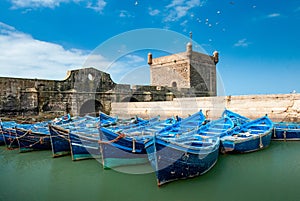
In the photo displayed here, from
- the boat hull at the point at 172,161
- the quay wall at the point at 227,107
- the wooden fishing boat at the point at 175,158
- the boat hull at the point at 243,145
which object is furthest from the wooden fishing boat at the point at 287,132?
the boat hull at the point at 172,161

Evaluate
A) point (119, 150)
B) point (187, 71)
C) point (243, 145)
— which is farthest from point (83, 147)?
point (187, 71)

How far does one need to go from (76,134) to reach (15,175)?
7.29 feet

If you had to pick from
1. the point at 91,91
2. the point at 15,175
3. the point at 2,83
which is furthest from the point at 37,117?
the point at 15,175

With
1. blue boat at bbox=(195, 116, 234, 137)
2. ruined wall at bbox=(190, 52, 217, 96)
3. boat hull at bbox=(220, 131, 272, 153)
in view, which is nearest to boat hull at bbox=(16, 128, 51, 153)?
blue boat at bbox=(195, 116, 234, 137)

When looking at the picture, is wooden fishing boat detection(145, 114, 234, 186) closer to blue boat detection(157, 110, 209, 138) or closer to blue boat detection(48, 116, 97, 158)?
blue boat detection(157, 110, 209, 138)

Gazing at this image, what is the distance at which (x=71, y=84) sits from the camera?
Result: 17.7 m

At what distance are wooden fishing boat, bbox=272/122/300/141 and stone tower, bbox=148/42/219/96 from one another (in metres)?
16.1

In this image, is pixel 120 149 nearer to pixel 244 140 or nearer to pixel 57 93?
pixel 244 140

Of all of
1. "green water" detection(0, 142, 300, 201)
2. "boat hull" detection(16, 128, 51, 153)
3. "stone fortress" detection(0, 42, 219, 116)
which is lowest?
"green water" detection(0, 142, 300, 201)

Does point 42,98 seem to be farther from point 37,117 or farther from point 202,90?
point 202,90

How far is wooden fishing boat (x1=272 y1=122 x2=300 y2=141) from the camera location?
32.0 ft

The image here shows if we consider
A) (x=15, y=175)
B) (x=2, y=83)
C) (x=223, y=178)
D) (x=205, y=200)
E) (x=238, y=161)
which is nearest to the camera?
(x=205, y=200)

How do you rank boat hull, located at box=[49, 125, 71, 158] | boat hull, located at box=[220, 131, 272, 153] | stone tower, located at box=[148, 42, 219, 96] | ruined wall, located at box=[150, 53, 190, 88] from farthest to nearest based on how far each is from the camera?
ruined wall, located at box=[150, 53, 190, 88], stone tower, located at box=[148, 42, 219, 96], boat hull, located at box=[49, 125, 71, 158], boat hull, located at box=[220, 131, 272, 153]

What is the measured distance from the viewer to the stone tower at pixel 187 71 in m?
26.2
